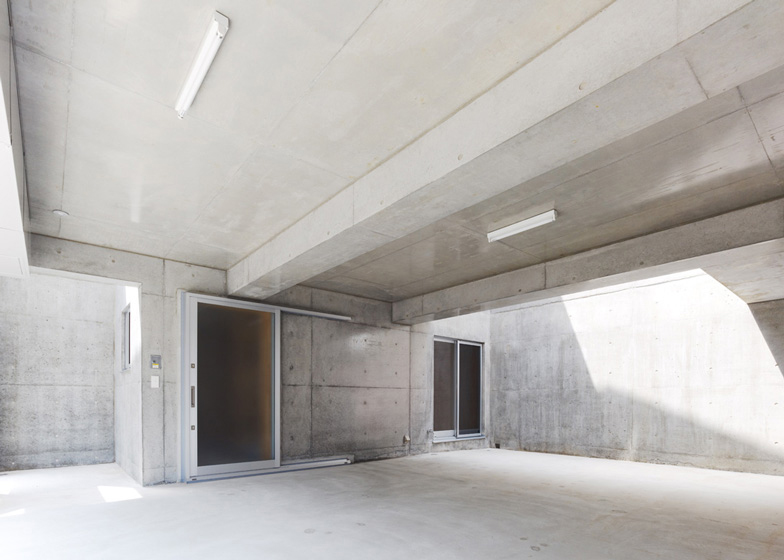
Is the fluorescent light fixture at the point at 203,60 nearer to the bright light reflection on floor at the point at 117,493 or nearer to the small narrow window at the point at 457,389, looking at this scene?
the bright light reflection on floor at the point at 117,493

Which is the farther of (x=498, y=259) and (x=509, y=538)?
(x=498, y=259)

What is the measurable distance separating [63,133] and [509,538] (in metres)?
4.44

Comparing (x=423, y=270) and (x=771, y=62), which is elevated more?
(x=771, y=62)

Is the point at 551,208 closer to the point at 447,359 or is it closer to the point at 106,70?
the point at 106,70

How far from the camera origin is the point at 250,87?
9.08 feet

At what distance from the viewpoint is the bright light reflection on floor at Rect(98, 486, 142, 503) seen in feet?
16.1

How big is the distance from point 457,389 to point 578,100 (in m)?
8.58

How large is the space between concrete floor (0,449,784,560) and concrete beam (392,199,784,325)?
8.19 feet

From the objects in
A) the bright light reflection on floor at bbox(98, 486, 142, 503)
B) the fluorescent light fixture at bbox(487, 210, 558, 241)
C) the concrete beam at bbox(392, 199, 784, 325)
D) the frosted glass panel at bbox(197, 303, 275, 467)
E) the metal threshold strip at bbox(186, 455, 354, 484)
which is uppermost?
the fluorescent light fixture at bbox(487, 210, 558, 241)

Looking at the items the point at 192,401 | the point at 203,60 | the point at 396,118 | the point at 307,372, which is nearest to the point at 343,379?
the point at 307,372

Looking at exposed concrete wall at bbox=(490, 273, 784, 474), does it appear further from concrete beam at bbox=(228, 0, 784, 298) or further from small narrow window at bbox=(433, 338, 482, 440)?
concrete beam at bbox=(228, 0, 784, 298)

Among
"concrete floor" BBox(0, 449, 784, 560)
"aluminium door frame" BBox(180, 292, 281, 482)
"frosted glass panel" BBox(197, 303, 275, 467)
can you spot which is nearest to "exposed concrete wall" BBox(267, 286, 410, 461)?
"frosted glass panel" BBox(197, 303, 275, 467)

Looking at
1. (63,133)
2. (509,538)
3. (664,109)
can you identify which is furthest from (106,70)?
(509,538)

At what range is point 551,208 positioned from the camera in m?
4.40
